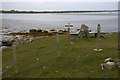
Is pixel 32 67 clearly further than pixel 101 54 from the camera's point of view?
No

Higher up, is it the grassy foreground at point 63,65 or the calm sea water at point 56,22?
the calm sea water at point 56,22

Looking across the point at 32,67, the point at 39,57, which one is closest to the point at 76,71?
the point at 32,67

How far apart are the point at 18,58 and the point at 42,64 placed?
2206 millimetres

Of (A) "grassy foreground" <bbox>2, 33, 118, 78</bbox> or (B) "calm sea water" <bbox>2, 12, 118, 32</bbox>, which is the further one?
(B) "calm sea water" <bbox>2, 12, 118, 32</bbox>

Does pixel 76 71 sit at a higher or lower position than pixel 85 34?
lower

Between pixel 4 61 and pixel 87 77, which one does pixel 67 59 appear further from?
pixel 4 61

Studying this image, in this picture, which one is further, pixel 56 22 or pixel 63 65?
pixel 56 22

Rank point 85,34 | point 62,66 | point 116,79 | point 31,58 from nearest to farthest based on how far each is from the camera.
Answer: point 116,79, point 62,66, point 31,58, point 85,34

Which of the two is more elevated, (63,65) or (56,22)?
(56,22)

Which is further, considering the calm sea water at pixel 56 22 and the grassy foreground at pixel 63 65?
the calm sea water at pixel 56 22

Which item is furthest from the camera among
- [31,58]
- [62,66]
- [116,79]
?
[31,58]

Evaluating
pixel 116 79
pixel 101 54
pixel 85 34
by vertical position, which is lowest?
pixel 116 79

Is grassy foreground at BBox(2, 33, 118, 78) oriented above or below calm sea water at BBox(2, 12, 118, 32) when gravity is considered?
below

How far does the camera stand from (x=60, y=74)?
773 cm
